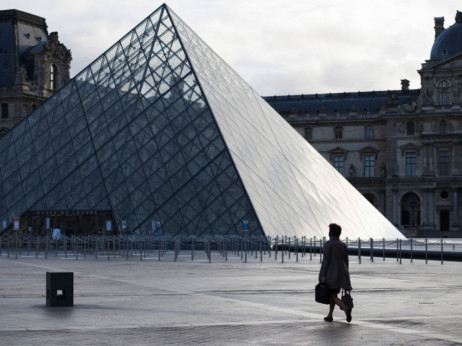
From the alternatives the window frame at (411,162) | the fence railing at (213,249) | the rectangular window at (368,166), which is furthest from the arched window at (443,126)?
the fence railing at (213,249)

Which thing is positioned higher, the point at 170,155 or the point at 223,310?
the point at 170,155

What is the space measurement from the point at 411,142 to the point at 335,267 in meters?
82.9

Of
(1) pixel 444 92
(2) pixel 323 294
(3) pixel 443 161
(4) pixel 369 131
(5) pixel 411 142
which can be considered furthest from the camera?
(4) pixel 369 131

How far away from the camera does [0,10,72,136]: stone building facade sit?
83312 mm

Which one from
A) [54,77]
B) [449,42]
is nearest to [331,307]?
[54,77]

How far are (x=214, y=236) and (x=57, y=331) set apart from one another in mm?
22438

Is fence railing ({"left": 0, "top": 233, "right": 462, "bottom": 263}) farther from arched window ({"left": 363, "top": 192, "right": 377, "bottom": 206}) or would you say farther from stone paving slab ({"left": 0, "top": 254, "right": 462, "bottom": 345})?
arched window ({"left": 363, "top": 192, "right": 377, "bottom": 206})

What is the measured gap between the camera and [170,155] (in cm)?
3697

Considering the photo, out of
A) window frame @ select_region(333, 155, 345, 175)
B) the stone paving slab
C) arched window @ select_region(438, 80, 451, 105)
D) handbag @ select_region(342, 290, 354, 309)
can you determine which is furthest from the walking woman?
window frame @ select_region(333, 155, 345, 175)

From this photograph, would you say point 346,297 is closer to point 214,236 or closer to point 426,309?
point 426,309

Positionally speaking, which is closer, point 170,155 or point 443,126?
point 170,155

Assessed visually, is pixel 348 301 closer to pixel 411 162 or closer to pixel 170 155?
pixel 170 155

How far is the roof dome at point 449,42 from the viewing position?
9125cm

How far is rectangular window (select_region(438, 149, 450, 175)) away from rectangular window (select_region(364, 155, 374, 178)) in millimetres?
7570
